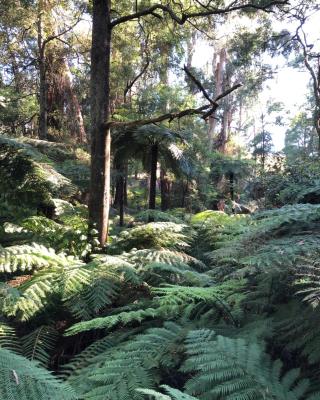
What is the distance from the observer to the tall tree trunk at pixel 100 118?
4586 mm

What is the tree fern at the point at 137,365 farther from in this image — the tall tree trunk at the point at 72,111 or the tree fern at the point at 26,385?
the tall tree trunk at the point at 72,111

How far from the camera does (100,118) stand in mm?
4605

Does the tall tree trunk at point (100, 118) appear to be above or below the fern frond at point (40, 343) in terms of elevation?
above

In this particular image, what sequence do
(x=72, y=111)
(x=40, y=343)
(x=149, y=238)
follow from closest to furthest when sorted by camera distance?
(x=40, y=343) → (x=149, y=238) → (x=72, y=111)

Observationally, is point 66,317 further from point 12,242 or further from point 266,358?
point 266,358

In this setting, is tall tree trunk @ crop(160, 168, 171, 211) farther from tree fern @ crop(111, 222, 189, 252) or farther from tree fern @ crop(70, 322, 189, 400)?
tree fern @ crop(70, 322, 189, 400)

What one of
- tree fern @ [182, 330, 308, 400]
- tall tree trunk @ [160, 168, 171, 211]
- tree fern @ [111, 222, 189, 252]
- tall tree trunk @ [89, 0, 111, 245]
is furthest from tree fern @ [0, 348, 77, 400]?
tall tree trunk @ [160, 168, 171, 211]

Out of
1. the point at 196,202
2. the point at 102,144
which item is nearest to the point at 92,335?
the point at 102,144

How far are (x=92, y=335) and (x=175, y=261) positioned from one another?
0.95m

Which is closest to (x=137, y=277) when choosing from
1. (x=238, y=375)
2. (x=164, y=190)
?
(x=238, y=375)

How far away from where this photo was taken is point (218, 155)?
14250 millimetres

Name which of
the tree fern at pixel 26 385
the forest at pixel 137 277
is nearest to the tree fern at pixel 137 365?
the forest at pixel 137 277

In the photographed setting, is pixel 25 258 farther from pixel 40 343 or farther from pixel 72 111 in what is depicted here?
pixel 72 111

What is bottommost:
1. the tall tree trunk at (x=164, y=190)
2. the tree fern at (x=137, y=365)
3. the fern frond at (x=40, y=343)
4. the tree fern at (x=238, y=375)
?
the fern frond at (x=40, y=343)
